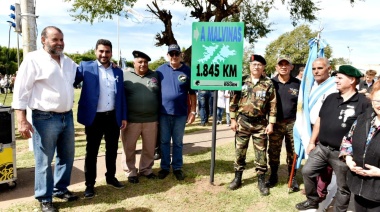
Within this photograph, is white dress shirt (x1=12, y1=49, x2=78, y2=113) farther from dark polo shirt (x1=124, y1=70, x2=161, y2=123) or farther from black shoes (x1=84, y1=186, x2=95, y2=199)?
black shoes (x1=84, y1=186, x2=95, y2=199)

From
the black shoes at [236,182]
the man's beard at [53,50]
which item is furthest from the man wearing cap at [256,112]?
the man's beard at [53,50]

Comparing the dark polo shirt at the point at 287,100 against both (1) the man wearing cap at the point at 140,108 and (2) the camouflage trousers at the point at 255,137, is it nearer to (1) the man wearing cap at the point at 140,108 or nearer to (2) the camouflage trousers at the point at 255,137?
(2) the camouflage trousers at the point at 255,137

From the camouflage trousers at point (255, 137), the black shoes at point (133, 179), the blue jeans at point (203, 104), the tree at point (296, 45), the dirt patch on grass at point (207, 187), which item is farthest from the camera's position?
the tree at point (296, 45)

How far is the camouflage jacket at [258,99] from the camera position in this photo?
412cm

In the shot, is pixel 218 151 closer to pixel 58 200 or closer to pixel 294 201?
pixel 294 201

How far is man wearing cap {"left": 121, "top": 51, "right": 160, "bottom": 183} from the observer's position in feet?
14.4

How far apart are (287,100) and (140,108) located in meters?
2.28

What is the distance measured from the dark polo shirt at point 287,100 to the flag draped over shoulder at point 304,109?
24cm

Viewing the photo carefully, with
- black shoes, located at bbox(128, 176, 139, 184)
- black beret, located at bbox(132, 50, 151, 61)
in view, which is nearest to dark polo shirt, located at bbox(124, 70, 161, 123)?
black beret, located at bbox(132, 50, 151, 61)

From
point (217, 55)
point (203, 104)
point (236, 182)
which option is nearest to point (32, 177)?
point (236, 182)

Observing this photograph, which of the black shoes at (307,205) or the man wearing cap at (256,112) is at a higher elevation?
the man wearing cap at (256,112)

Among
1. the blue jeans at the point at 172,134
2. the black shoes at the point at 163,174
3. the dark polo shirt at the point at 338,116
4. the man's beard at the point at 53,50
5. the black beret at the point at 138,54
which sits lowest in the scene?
the black shoes at the point at 163,174

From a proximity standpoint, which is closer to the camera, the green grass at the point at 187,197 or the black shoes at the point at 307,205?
the black shoes at the point at 307,205

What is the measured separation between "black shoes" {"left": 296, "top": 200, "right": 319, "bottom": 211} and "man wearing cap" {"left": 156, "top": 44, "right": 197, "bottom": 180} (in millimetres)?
1857
